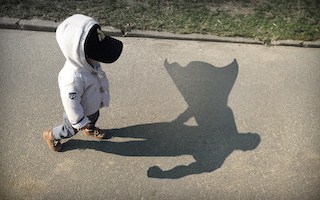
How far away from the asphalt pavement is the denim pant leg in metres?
0.27

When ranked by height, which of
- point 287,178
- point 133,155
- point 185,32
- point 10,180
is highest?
point 185,32

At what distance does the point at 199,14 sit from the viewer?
5211 mm

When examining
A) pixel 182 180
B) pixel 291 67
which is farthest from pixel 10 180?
pixel 291 67

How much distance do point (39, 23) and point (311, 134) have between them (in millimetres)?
3934

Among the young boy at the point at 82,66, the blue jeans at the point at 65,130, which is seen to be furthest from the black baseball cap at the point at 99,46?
the blue jeans at the point at 65,130

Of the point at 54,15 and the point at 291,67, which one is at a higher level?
the point at 291,67

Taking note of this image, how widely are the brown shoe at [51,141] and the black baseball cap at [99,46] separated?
1.15m

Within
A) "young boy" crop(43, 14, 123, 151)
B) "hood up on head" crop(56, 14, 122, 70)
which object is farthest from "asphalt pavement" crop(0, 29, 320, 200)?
"hood up on head" crop(56, 14, 122, 70)

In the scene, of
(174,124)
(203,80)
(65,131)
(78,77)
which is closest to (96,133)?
(65,131)

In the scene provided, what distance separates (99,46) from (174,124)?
57.4 inches

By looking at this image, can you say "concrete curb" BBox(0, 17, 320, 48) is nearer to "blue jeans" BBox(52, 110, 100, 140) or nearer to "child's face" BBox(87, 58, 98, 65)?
"blue jeans" BBox(52, 110, 100, 140)

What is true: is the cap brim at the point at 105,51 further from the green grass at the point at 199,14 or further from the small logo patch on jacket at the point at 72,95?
the green grass at the point at 199,14

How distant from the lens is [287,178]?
3434 mm

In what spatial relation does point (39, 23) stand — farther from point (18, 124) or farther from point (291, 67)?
point (291, 67)
